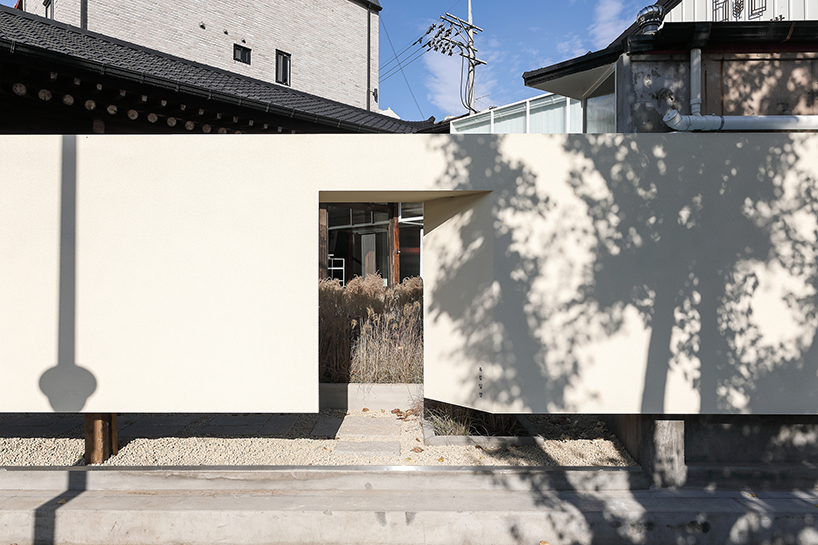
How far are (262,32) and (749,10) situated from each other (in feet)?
44.7

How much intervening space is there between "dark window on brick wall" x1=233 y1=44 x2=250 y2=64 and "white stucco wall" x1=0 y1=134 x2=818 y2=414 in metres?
12.8

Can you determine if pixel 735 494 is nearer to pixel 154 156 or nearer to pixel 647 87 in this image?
pixel 647 87

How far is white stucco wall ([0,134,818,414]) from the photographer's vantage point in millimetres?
3461

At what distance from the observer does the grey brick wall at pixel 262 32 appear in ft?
40.0

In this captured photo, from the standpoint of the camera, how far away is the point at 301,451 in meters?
4.12

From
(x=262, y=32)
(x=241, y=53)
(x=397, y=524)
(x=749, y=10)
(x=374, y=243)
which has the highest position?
(x=262, y=32)

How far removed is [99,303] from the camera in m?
3.51

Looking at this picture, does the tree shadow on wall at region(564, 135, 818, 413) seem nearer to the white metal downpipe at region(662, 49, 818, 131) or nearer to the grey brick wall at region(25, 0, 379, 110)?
the white metal downpipe at region(662, 49, 818, 131)

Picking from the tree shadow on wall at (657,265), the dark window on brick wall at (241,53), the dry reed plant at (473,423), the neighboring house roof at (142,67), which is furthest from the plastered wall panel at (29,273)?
the dark window on brick wall at (241,53)

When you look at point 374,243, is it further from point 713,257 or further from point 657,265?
point 713,257

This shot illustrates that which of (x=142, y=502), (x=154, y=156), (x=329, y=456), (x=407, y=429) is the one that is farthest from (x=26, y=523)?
(x=407, y=429)

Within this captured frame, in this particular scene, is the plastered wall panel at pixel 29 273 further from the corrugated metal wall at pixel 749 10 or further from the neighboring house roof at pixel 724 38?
the corrugated metal wall at pixel 749 10

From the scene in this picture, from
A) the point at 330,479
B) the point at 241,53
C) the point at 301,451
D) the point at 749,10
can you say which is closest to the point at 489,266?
the point at 330,479

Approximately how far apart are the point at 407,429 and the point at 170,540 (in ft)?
7.14
